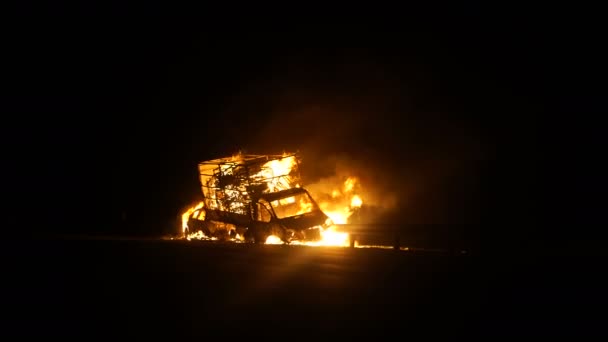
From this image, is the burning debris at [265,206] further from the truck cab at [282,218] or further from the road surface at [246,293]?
the road surface at [246,293]

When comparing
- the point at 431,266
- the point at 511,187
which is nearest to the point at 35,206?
Result: the point at 511,187

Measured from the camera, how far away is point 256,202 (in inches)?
1049

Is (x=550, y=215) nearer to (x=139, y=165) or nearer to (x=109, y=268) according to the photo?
(x=109, y=268)

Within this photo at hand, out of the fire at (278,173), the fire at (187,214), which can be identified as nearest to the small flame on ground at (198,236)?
the fire at (187,214)

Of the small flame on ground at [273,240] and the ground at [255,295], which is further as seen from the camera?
the small flame on ground at [273,240]

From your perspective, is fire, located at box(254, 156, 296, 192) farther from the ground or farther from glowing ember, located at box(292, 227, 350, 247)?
the ground

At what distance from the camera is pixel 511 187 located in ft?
110

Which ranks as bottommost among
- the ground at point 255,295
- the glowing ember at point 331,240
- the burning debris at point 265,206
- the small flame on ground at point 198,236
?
the ground at point 255,295

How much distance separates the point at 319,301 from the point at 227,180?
1635 cm

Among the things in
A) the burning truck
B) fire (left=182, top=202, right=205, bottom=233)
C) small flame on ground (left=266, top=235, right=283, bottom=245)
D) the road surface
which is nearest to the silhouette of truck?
the burning truck

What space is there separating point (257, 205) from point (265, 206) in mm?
646

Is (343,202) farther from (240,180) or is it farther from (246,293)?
(246,293)

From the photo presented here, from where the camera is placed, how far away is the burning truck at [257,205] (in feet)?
83.8

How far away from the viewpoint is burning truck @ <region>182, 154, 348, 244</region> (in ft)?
83.8
